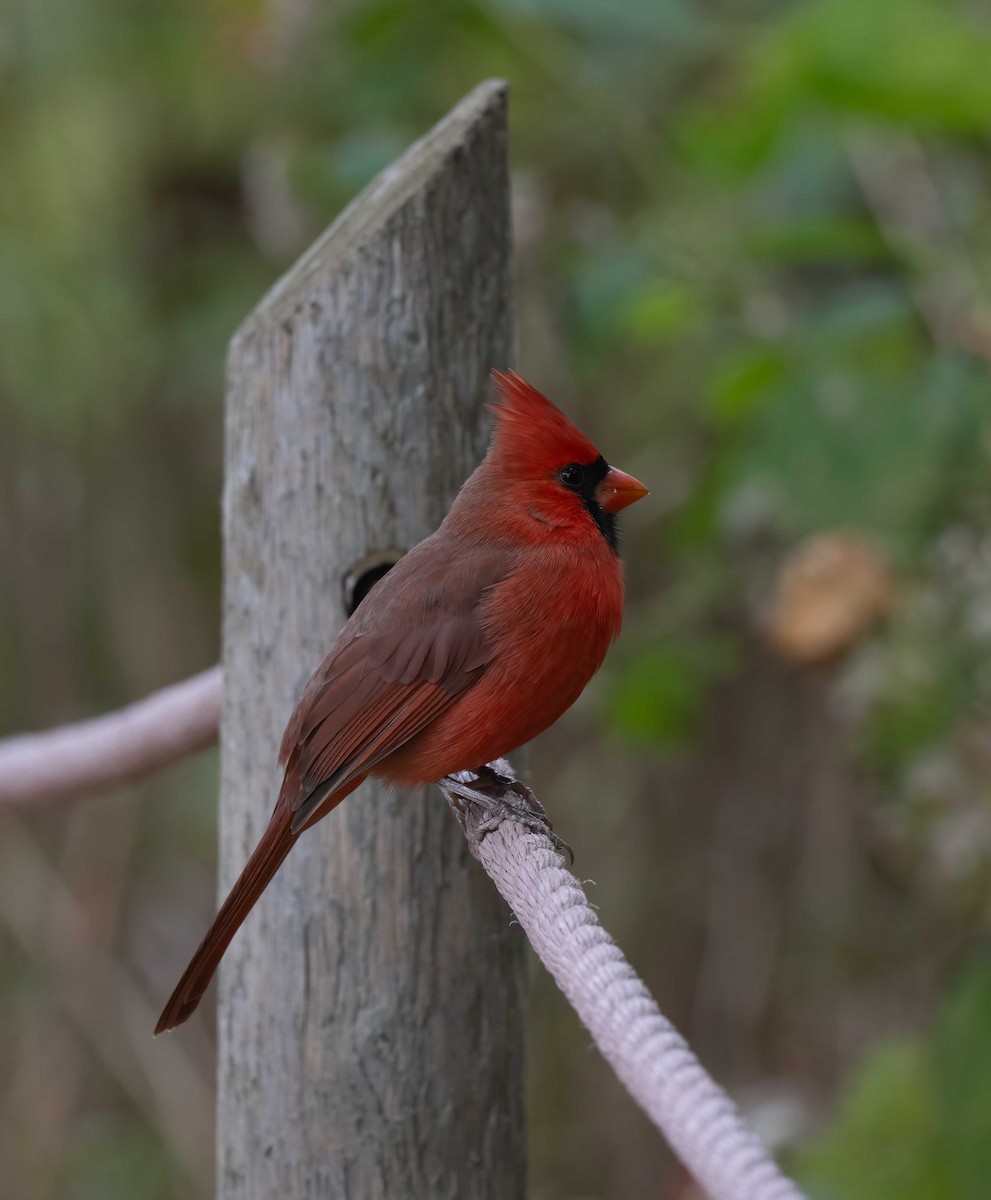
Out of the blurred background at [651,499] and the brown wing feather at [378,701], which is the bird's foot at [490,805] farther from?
the blurred background at [651,499]

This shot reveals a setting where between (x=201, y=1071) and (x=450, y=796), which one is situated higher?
(x=201, y=1071)

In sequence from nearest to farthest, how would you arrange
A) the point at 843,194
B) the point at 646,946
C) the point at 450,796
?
1. the point at 450,796
2. the point at 843,194
3. the point at 646,946

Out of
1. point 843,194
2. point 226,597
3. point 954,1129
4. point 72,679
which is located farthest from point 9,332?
point 954,1129

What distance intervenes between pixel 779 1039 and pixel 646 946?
18.5 inches

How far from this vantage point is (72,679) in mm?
5332

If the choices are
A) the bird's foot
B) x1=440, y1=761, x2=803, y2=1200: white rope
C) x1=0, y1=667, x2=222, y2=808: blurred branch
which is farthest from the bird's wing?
x1=0, y1=667, x2=222, y2=808: blurred branch

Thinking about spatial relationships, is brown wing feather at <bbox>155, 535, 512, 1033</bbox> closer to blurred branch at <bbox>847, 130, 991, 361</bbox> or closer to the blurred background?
the blurred background

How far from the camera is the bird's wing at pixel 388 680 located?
70.8 inches

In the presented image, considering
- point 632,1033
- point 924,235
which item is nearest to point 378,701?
point 632,1033

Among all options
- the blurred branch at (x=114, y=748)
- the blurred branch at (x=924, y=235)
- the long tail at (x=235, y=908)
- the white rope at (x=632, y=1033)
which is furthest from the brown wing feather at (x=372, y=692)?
the blurred branch at (x=924, y=235)

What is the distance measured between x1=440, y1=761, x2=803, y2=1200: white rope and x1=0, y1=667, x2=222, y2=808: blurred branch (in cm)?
67

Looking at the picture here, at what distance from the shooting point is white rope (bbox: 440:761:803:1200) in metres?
1.05

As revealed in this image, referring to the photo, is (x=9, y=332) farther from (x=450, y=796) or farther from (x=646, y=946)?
(x=450, y=796)

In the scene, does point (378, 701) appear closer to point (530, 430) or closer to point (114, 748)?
point (530, 430)
